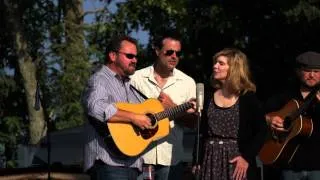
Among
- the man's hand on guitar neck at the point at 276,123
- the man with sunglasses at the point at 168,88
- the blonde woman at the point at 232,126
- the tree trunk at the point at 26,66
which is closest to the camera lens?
the blonde woman at the point at 232,126

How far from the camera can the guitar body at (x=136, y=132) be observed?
547 cm

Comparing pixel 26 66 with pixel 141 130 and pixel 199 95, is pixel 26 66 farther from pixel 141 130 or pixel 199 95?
pixel 199 95

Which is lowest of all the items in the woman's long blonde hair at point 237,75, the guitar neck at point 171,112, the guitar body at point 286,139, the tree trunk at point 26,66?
the guitar body at point 286,139

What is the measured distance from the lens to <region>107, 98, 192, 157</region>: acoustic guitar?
18.0ft

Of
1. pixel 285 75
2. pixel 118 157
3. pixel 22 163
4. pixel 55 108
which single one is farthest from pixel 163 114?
pixel 55 108

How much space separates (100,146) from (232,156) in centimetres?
95

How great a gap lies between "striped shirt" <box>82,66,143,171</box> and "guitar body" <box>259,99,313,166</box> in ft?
3.23

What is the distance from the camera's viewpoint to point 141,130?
225 inches

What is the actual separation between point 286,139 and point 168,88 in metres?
1.09

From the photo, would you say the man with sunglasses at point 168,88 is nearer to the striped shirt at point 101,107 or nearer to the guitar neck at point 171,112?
the guitar neck at point 171,112

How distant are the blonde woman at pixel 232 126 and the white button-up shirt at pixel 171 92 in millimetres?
447

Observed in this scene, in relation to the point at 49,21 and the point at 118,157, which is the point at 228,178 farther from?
the point at 49,21

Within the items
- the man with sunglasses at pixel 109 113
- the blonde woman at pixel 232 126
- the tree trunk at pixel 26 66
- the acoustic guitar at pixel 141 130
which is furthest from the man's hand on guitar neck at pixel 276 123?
the tree trunk at pixel 26 66

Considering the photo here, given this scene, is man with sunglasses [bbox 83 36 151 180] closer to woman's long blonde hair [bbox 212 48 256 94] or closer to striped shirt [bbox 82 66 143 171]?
striped shirt [bbox 82 66 143 171]
